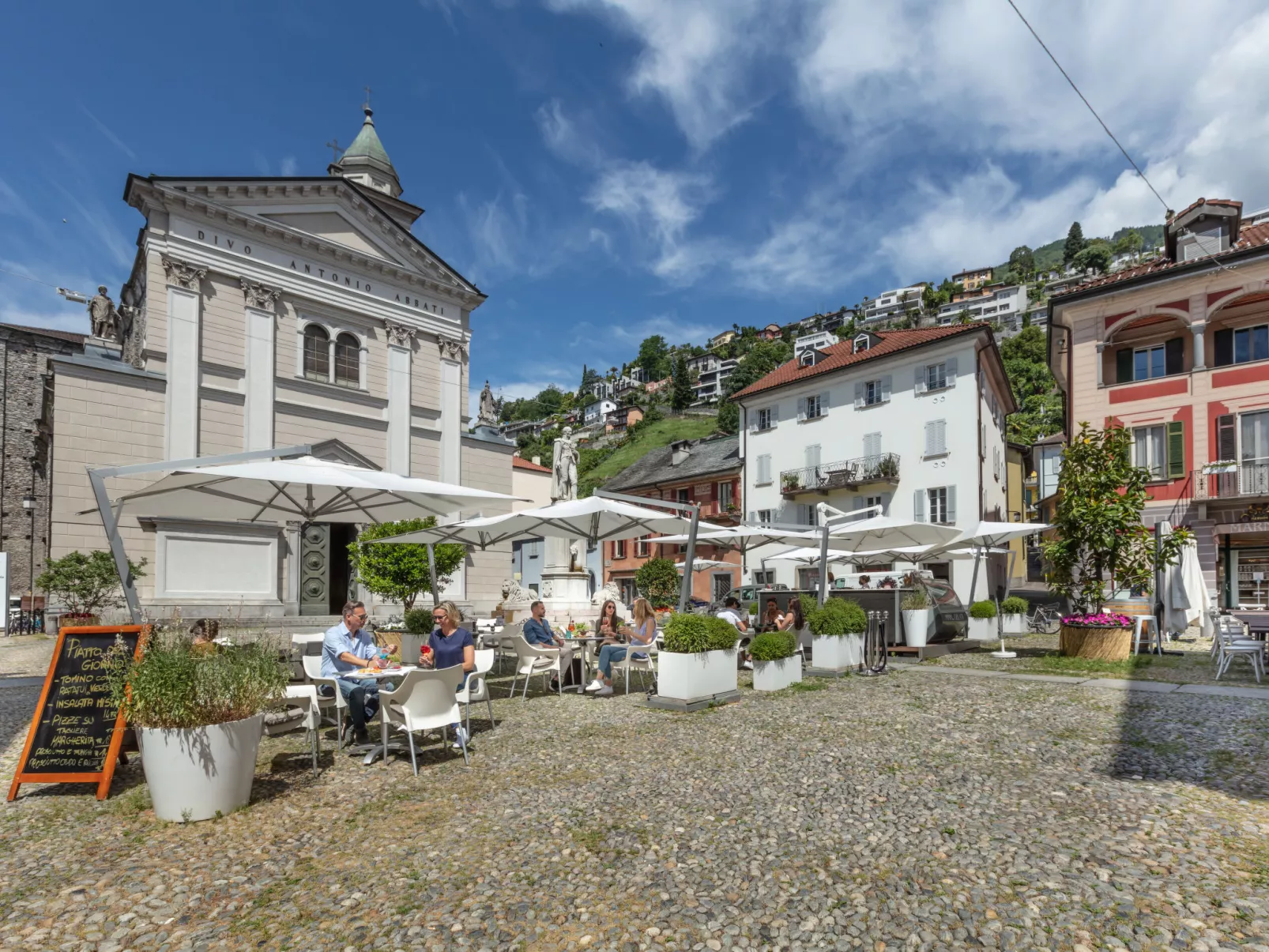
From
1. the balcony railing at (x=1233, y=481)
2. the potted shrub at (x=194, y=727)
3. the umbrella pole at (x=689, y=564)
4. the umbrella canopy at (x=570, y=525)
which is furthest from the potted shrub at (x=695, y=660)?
the balcony railing at (x=1233, y=481)

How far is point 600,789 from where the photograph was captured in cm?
559

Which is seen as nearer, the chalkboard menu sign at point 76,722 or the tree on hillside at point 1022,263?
the chalkboard menu sign at point 76,722

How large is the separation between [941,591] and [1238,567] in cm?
1160

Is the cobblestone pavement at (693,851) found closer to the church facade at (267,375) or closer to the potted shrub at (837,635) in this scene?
the potted shrub at (837,635)

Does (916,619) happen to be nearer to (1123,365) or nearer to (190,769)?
(190,769)

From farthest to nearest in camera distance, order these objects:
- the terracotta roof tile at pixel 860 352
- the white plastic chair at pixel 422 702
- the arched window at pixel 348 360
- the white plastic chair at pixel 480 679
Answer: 1. the terracotta roof tile at pixel 860 352
2. the arched window at pixel 348 360
3. the white plastic chair at pixel 480 679
4. the white plastic chair at pixel 422 702

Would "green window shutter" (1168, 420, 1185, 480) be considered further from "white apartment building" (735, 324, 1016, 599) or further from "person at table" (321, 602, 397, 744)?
"person at table" (321, 602, 397, 744)

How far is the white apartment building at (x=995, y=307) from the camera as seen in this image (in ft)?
432

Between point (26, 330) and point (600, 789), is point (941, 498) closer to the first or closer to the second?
point (600, 789)

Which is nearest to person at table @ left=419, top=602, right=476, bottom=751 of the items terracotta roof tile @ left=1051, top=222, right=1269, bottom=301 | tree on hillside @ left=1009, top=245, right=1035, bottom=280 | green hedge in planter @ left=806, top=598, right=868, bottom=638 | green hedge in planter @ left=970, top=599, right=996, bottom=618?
green hedge in planter @ left=806, top=598, right=868, bottom=638

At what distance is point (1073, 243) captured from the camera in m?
153

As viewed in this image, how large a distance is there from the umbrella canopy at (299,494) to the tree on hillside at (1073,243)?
6412 inches

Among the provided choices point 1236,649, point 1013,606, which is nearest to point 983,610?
point 1013,606

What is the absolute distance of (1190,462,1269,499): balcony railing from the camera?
2072 cm
